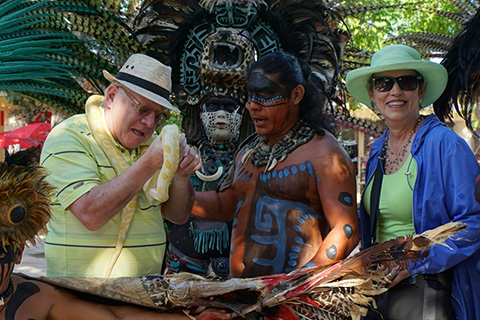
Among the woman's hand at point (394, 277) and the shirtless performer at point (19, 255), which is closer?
the shirtless performer at point (19, 255)

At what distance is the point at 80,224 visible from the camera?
6.91ft

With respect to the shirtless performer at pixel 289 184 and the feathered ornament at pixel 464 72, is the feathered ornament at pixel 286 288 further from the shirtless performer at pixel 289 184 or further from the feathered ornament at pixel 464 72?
the feathered ornament at pixel 464 72

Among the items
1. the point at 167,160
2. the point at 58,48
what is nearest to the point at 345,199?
the point at 167,160

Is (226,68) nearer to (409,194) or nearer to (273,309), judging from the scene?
(409,194)

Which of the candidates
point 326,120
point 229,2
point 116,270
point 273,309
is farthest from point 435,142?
point 229,2

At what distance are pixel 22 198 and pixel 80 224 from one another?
1.61ft

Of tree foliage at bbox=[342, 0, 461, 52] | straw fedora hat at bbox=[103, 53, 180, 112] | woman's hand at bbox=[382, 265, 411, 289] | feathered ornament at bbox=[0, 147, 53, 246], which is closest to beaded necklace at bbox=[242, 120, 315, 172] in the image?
straw fedora hat at bbox=[103, 53, 180, 112]

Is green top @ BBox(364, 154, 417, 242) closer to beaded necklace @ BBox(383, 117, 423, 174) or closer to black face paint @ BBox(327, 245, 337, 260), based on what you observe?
beaded necklace @ BBox(383, 117, 423, 174)

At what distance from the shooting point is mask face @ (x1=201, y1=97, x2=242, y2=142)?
345cm

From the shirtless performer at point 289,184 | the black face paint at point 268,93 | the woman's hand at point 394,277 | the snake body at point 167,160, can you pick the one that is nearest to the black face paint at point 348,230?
the shirtless performer at point 289,184

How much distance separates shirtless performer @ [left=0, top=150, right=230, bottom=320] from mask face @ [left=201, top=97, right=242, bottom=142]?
1748 millimetres

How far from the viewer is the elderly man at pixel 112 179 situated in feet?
6.61

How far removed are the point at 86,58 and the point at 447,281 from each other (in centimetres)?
210

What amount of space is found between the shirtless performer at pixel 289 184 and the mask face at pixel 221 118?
753 mm
